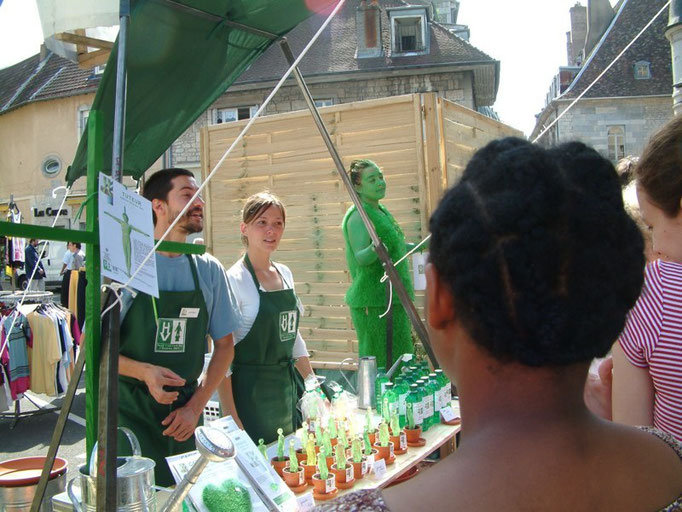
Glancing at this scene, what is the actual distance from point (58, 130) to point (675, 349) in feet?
76.7

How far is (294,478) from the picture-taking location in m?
1.94

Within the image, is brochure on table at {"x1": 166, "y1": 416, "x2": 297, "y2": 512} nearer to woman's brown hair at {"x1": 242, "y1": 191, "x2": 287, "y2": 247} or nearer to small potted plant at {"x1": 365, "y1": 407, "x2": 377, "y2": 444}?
small potted plant at {"x1": 365, "y1": 407, "x2": 377, "y2": 444}

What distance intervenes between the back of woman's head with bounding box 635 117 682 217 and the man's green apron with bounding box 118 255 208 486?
1585 mm

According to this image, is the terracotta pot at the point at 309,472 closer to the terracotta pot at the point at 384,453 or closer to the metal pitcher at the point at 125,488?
the terracotta pot at the point at 384,453

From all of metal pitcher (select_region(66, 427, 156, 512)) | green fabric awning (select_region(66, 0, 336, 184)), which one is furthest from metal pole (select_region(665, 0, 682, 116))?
metal pitcher (select_region(66, 427, 156, 512))

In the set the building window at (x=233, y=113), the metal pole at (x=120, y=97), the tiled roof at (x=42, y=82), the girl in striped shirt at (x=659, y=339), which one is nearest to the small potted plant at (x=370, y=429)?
the girl in striped shirt at (x=659, y=339)

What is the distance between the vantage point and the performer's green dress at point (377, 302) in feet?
12.6

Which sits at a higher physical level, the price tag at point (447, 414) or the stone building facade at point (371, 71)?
the stone building facade at point (371, 71)

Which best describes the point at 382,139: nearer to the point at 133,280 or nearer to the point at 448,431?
the point at 448,431

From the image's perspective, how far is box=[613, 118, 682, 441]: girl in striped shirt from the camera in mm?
1255

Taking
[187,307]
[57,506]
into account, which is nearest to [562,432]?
[57,506]

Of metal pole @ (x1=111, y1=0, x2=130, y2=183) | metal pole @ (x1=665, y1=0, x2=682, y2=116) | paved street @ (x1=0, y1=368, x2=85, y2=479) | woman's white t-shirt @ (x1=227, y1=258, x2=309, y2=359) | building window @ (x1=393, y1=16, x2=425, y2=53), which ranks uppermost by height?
building window @ (x1=393, y1=16, x2=425, y2=53)

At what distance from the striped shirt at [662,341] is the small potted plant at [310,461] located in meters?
1.12

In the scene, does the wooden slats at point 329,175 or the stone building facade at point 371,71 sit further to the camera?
the stone building facade at point 371,71
